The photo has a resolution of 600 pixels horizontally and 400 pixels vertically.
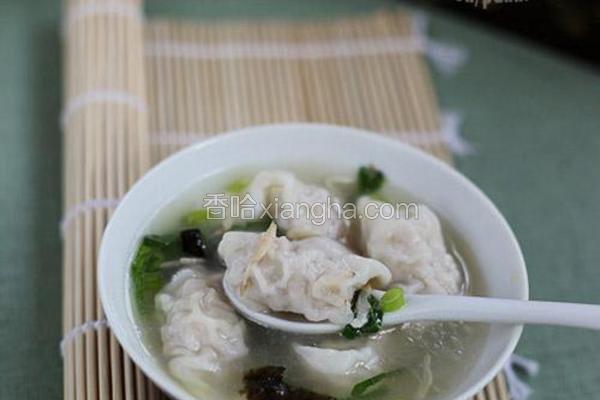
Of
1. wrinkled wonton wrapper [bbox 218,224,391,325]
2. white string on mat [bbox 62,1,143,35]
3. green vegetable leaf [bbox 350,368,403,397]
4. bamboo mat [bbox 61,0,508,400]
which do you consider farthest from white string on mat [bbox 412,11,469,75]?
green vegetable leaf [bbox 350,368,403,397]

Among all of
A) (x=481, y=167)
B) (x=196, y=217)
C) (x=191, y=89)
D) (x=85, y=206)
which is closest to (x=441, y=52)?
(x=481, y=167)

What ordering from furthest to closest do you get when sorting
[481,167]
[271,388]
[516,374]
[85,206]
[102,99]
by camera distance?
[481,167], [102,99], [85,206], [516,374], [271,388]

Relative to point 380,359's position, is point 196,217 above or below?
above

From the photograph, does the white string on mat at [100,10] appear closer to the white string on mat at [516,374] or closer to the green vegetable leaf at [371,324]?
the green vegetable leaf at [371,324]

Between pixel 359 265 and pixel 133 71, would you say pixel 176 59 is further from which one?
pixel 359 265

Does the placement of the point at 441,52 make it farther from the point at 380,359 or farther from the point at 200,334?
the point at 200,334

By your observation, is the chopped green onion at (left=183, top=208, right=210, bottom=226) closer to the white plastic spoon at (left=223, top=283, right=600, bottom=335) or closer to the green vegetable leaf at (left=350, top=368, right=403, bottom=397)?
the white plastic spoon at (left=223, top=283, right=600, bottom=335)
